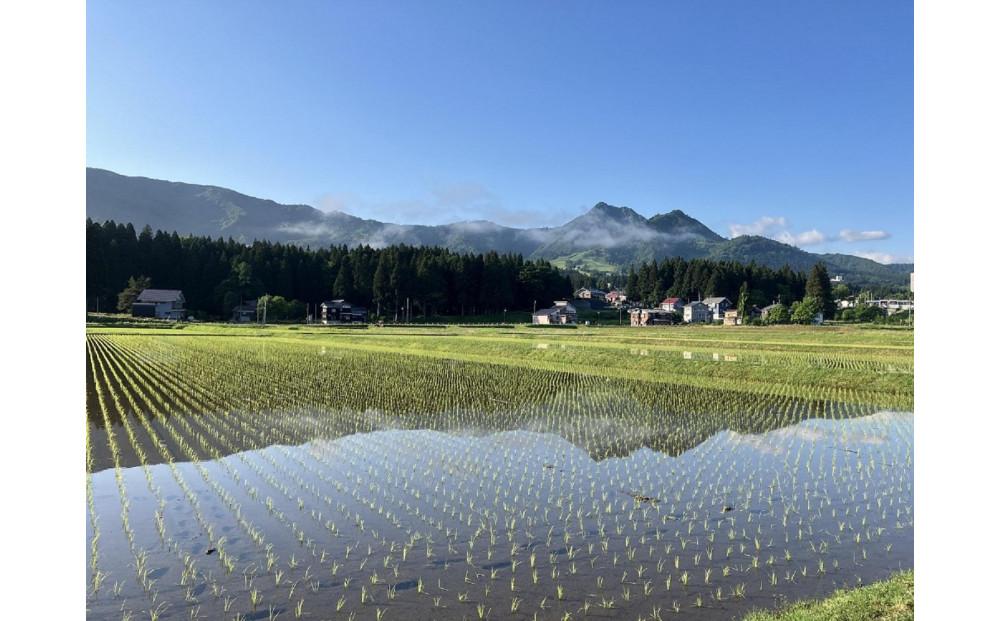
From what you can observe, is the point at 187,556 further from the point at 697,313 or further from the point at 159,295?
the point at 697,313

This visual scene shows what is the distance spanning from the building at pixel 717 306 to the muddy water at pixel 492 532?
79345 millimetres

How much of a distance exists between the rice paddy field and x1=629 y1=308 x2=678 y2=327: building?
60091 millimetres

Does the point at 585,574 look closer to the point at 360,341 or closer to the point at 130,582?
the point at 130,582

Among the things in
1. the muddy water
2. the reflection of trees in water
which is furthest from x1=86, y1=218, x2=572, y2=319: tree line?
the muddy water

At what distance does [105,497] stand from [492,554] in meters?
5.32

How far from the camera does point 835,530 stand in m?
6.58

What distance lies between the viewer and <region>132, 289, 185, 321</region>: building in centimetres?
6450

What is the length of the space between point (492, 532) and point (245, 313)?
7149cm

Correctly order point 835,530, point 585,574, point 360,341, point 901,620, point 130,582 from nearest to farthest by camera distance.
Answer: point 901,620 → point 130,582 → point 585,574 → point 835,530 → point 360,341

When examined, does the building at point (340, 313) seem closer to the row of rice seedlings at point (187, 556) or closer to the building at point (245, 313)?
the building at point (245, 313)

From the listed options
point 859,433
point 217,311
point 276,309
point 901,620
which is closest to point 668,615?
point 901,620

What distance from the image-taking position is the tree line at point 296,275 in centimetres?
6938

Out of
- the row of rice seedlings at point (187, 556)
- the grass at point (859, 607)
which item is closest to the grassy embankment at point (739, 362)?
the grass at point (859, 607)

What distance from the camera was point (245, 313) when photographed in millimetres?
70062
